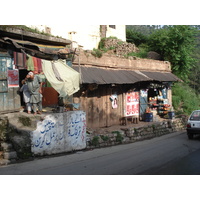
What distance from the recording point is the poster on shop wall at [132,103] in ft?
45.6

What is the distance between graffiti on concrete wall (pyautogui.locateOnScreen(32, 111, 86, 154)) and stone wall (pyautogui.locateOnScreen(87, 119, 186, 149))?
2.29 feet

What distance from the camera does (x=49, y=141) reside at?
8.27 metres

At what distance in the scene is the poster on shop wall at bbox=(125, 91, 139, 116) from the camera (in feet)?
45.6

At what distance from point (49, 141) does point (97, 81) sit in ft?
12.2

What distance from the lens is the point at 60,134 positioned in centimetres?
867

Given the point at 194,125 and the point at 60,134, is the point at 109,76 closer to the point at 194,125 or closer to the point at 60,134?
the point at 60,134

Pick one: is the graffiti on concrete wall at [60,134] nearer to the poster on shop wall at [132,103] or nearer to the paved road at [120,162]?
the paved road at [120,162]

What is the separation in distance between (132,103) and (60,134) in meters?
6.83

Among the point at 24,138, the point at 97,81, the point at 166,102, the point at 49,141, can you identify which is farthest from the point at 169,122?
the point at 24,138

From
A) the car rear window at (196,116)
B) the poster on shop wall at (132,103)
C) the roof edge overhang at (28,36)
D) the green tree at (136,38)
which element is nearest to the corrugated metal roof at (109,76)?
the poster on shop wall at (132,103)

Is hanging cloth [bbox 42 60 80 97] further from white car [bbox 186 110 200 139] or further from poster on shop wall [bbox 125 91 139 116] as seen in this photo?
white car [bbox 186 110 200 139]

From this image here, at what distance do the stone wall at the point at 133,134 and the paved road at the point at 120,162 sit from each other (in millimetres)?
493

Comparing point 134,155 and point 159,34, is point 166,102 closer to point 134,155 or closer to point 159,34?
point 159,34

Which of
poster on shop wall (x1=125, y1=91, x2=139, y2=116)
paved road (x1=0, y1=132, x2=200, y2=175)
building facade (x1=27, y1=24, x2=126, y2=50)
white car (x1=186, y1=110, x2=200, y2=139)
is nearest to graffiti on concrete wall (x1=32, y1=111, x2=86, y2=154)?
paved road (x1=0, y1=132, x2=200, y2=175)
